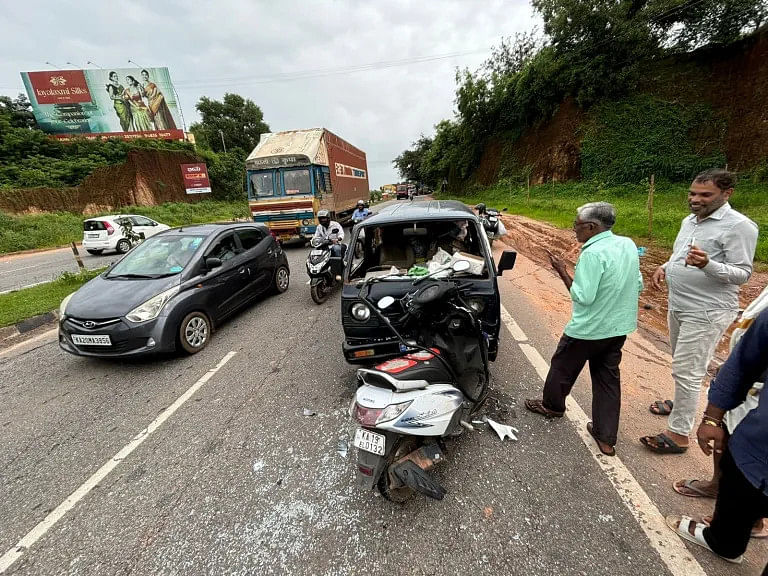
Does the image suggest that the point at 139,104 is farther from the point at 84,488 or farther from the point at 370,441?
the point at 370,441

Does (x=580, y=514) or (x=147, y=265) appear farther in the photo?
(x=147, y=265)

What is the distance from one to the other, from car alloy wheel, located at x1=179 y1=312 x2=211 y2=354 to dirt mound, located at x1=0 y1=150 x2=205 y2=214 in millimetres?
24432

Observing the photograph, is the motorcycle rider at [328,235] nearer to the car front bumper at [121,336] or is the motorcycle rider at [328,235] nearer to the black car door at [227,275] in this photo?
the black car door at [227,275]

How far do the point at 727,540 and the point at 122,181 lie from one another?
109ft

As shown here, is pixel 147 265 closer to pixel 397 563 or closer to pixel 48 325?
pixel 48 325

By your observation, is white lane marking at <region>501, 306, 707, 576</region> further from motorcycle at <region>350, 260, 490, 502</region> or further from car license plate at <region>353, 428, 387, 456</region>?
car license plate at <region>353, 428, 387, 456</region>

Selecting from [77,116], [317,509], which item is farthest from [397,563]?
[77,116]

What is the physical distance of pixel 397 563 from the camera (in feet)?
5.71

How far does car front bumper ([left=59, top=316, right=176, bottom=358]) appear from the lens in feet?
12.2

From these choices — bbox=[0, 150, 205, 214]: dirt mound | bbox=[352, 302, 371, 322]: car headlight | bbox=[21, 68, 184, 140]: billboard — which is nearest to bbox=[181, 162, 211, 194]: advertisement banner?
bbox=[0, 150, 205, 214]: dirt mound

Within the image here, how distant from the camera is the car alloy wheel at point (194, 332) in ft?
13.6

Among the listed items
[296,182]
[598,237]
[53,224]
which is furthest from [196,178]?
[598,237]

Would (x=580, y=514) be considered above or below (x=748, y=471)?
below

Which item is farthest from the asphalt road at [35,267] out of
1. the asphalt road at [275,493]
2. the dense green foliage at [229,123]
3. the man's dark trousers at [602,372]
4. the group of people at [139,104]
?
the dense green foliage at [229,123]
